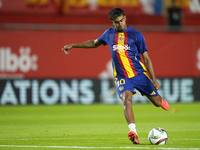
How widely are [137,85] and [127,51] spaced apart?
62 cm

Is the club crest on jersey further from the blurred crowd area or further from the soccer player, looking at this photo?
the blurred crowd area

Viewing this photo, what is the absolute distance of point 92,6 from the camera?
76.4 ft

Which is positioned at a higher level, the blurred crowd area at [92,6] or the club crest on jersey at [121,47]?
the blurred crowd area at [92,6]

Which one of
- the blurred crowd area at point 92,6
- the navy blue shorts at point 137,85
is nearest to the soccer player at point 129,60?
the navy blue shorts at point 137,85

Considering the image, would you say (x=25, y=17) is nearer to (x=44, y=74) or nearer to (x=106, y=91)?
(x=44, y=74)

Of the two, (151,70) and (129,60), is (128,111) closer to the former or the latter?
(151,70)

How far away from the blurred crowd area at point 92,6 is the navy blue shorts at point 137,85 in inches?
598

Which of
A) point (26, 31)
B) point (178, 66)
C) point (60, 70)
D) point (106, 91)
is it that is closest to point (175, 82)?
point (178, 66)

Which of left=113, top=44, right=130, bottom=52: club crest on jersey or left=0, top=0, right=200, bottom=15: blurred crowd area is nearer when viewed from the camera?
→ left=113, top=44, right=130, bottom=52: club crest on jersey

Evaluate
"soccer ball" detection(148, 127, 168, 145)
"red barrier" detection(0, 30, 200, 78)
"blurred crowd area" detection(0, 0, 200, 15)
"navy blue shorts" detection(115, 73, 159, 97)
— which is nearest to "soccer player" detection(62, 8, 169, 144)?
"navy blue shorts" detection(115, 73, 159, 97)

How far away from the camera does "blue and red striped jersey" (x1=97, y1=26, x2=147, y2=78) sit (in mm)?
7242

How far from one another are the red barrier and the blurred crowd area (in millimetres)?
1659

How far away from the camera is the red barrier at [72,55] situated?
20.5 metres

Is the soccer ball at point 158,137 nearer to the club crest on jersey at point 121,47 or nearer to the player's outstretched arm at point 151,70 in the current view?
the player's outstretched arm at point 151,70
